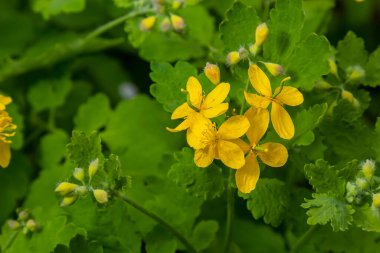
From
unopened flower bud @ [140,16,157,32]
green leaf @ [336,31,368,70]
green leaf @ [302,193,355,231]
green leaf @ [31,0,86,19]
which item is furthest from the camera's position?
green leaf @ [31,0,86,19]

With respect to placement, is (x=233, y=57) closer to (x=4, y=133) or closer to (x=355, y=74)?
(x=355, y=74)

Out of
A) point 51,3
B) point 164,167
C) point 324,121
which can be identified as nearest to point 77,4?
point 51,3

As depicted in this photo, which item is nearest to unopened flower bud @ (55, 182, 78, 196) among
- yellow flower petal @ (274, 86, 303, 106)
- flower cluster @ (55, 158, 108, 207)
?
flower cluster @ (55, 158, 108, 207)

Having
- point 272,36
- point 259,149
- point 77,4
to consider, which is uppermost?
point 272,36

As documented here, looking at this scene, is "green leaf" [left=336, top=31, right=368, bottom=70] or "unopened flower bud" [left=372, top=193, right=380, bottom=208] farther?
"green leaf" [left=336, top=31, right=368, bottom=70]

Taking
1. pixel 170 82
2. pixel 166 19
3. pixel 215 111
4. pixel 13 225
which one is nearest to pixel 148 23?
pixel 166 19

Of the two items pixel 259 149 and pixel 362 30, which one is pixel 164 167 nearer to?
pixel 259 149

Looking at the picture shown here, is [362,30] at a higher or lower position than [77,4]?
lower

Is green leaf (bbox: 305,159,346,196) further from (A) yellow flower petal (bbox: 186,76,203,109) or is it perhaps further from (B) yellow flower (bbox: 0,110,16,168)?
(B) yellow flower (bbox: 0,110,16,168)
